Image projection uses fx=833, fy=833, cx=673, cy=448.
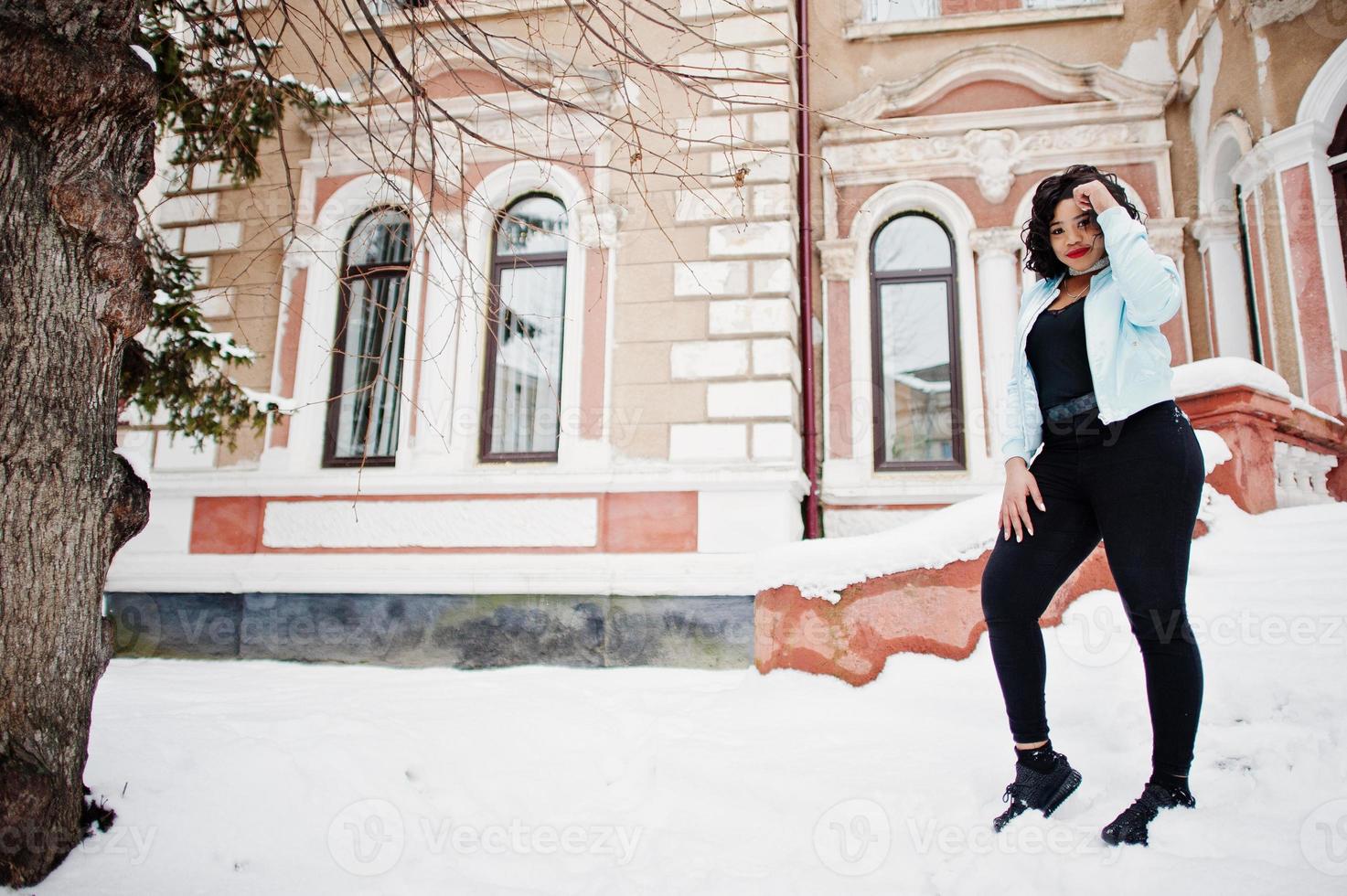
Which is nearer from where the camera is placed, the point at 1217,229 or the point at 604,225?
the point at 604,225

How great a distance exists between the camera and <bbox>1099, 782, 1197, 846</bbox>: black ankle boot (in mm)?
2012

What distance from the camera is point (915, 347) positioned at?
6.57 meters

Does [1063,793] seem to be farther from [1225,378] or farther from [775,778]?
[1225,378]

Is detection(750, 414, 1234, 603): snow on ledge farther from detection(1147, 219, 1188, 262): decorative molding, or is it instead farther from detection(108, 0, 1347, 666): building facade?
detection(1147, 219, 1188, 262): decorative molding

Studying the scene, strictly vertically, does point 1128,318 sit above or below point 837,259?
below

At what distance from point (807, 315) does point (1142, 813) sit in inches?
177

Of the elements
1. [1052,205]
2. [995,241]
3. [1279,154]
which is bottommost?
[1052,205]

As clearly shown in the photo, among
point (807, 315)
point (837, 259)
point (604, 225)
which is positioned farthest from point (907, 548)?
point (837, 259)

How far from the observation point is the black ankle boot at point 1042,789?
221 cm

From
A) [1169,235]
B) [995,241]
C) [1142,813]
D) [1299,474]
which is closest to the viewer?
[1142,813]

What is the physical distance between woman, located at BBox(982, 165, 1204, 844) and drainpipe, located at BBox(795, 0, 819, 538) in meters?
3.38

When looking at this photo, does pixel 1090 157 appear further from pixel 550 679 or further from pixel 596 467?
pixel 550 679

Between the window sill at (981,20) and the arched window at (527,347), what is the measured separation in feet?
10.0

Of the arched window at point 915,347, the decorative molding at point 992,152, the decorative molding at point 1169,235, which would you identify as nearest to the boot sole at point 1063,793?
the arched window at point 915,347
